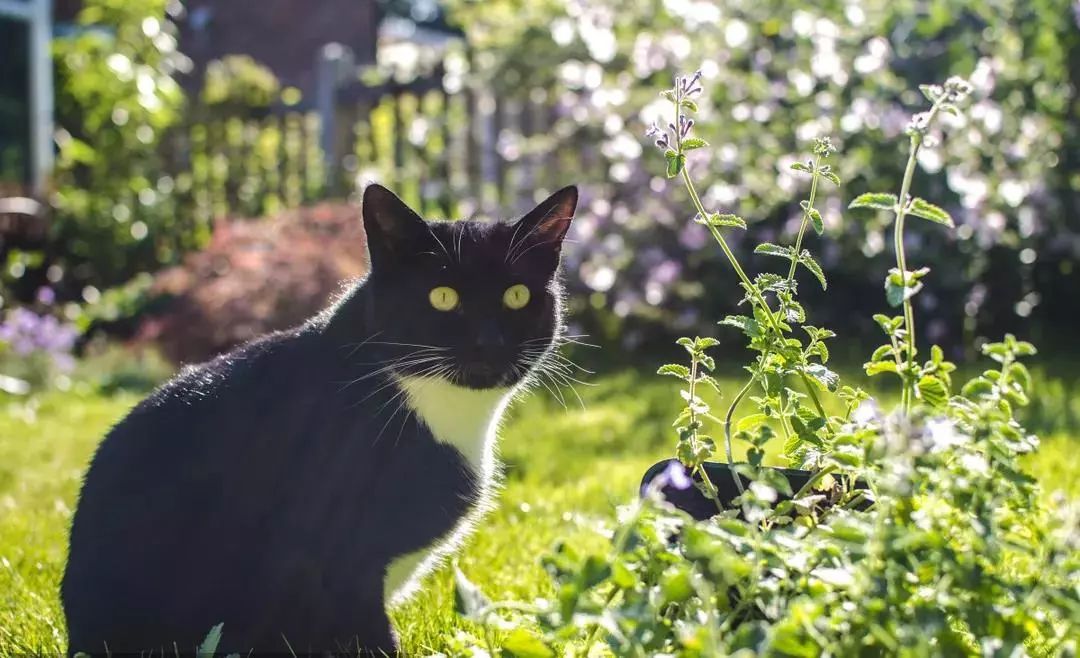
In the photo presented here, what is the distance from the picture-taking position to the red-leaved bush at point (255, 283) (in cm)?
587

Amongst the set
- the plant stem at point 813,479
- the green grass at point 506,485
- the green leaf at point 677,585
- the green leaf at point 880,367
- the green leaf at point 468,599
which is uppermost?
the green leaf at point 880,367

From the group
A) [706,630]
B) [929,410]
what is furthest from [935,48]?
[706,630]

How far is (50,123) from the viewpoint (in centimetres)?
942

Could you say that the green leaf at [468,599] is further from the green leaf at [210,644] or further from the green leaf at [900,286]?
the green leaf at [900,286]

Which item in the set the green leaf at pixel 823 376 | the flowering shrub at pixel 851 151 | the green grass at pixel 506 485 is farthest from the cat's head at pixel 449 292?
the flowering shrub at pixel 851 151

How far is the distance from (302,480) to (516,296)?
0.58m

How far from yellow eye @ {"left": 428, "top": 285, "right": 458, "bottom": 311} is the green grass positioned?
0.50 meters

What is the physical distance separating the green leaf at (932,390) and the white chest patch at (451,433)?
0.90m

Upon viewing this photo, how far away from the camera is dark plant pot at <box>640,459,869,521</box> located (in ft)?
5.96

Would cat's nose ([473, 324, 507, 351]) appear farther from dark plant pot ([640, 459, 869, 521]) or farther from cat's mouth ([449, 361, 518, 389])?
dark plant pot ([640, 459, 869, 521])

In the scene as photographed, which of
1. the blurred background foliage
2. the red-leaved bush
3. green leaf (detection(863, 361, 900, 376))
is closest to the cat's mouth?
green leaf (detection(863, 361, 900, 376))

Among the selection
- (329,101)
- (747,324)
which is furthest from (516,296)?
(329,101)

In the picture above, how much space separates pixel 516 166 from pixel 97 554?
5413mm

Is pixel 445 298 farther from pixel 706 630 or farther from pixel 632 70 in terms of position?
pixel 632 70
